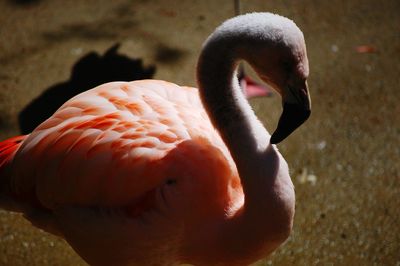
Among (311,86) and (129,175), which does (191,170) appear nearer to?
(129,175)

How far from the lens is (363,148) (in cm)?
343

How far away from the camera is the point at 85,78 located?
405 cm

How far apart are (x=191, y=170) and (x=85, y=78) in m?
2.25

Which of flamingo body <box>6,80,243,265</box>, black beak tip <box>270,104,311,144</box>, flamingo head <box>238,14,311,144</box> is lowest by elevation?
flamingo body <box>6,80,243,265</box>

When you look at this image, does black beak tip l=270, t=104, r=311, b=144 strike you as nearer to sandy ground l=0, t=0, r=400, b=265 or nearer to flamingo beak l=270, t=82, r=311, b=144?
flamingo beak l=270, t=82, r=311, b=144

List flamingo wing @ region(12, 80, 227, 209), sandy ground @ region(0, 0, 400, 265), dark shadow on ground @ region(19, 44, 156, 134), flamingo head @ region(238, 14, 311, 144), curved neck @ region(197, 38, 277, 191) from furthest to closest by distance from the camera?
dark shadow on ground @ region(19, 44, 156, 134) → sandy ground @ region(0, 0, 400, 265) → flamingo wing @ region(12, 80, 227, 209) → curved neck @ region(197, 38, 277, 191) → flamingo head @ region(238, 14, 311, 144)

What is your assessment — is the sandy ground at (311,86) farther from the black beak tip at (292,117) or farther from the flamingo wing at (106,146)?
the black beak tip at (292,117)

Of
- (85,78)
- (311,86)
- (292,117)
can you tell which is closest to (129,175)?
(292,117)

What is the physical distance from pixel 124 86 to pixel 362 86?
6.98 ft

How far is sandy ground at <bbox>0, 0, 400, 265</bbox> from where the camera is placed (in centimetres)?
288

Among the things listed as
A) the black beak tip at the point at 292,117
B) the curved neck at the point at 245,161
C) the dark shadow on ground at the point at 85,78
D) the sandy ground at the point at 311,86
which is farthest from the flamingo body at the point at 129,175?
the dark shadow on ground at the point at 85,78

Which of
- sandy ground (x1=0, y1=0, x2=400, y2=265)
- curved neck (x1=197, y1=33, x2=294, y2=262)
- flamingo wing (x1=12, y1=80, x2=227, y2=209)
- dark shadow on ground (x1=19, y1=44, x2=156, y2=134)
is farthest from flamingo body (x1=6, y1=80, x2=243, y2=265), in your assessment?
dark shadow on ground (x1=19, y1=44, x2=156, y2=134)

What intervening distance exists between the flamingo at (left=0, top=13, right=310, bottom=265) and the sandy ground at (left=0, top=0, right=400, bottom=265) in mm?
796

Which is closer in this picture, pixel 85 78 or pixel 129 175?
pixel 129 175
